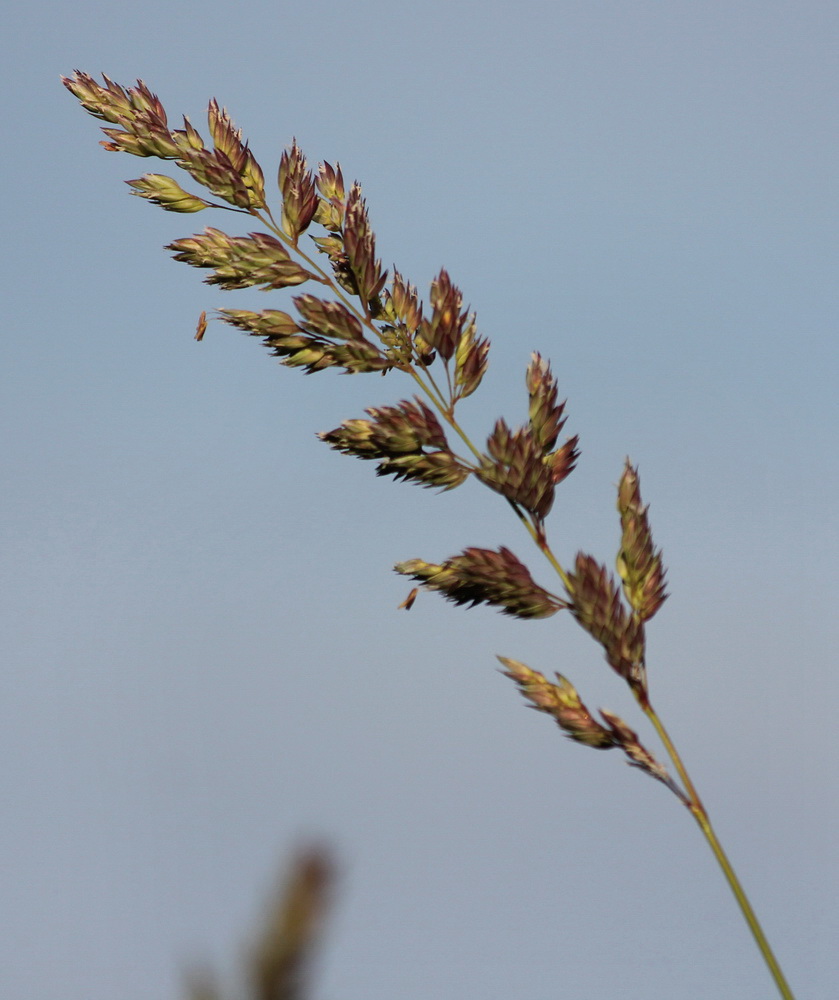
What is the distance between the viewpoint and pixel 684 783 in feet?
6.91

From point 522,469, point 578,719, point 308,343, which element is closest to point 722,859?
point 578,719

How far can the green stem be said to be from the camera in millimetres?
1858

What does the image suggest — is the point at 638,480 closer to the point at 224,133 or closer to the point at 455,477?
the point at 455,477

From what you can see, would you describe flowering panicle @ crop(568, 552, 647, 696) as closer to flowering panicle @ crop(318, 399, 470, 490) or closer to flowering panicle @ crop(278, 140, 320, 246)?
flowering panicle @ crop(318, 399, 470, 490)

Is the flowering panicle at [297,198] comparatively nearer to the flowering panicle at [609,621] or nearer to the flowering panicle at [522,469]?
the flowering panicle at [522,469]

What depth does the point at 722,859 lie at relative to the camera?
1944mm

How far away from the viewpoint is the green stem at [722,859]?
1858 mm

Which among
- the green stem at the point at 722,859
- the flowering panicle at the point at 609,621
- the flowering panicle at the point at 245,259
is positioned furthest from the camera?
the flowering panicle at the point at 245,259

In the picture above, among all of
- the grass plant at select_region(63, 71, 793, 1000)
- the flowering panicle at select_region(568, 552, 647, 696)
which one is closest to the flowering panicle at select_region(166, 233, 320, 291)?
the grass plant at select_region(63, 71, 793, 1000)

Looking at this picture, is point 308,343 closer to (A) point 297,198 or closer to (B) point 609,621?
(A) point 297,198

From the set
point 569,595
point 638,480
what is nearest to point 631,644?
point 569,595

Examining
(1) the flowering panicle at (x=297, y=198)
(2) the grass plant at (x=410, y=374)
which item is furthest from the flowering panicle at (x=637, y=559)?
(1) the flowering panicle at (x=297, y=198)

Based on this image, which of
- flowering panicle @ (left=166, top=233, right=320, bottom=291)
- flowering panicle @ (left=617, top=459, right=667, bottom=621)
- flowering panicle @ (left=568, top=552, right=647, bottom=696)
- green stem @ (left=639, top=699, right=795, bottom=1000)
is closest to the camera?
green stem @ (left=639, top=699, right=795, bottom=1000)

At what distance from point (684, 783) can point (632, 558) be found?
1.73ft
